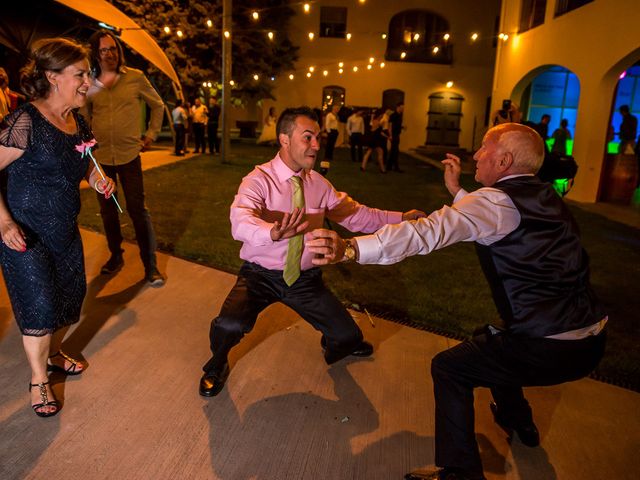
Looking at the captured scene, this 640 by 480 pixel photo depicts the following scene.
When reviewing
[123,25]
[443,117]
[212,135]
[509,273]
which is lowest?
[212,135]

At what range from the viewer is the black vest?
7.29ft

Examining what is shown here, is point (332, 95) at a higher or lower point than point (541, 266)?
higher

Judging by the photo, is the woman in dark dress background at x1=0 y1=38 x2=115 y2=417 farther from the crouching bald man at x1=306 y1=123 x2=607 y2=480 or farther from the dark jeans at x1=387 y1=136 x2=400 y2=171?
the dark jeans at x1=387 y1=136 x2=400 y2=171

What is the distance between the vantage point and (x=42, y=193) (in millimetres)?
2816

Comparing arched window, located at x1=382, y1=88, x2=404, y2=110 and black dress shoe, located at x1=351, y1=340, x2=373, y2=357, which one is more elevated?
arched window, located at x1=382, y1=88, x2=404, y2=110

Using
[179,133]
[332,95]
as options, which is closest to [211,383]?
[179,133]

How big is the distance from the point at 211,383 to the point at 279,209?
1146 millimetres

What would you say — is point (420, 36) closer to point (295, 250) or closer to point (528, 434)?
point (295, 250)

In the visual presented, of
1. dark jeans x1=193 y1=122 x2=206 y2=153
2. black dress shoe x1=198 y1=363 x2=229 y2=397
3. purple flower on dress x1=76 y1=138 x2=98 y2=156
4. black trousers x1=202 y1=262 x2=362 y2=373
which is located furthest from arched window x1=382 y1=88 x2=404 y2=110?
black dress shoe x1=198 y1=363 x2=229 y2=397

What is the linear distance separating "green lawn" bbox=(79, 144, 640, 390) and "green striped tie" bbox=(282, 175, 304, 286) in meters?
1.91

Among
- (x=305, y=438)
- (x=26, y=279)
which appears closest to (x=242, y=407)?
(x=305, y=438)

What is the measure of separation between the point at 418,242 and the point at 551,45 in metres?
14.2

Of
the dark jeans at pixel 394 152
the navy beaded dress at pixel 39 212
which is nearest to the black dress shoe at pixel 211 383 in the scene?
the navy beaded dress at pixel 39 212

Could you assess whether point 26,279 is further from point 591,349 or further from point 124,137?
point 591,349
